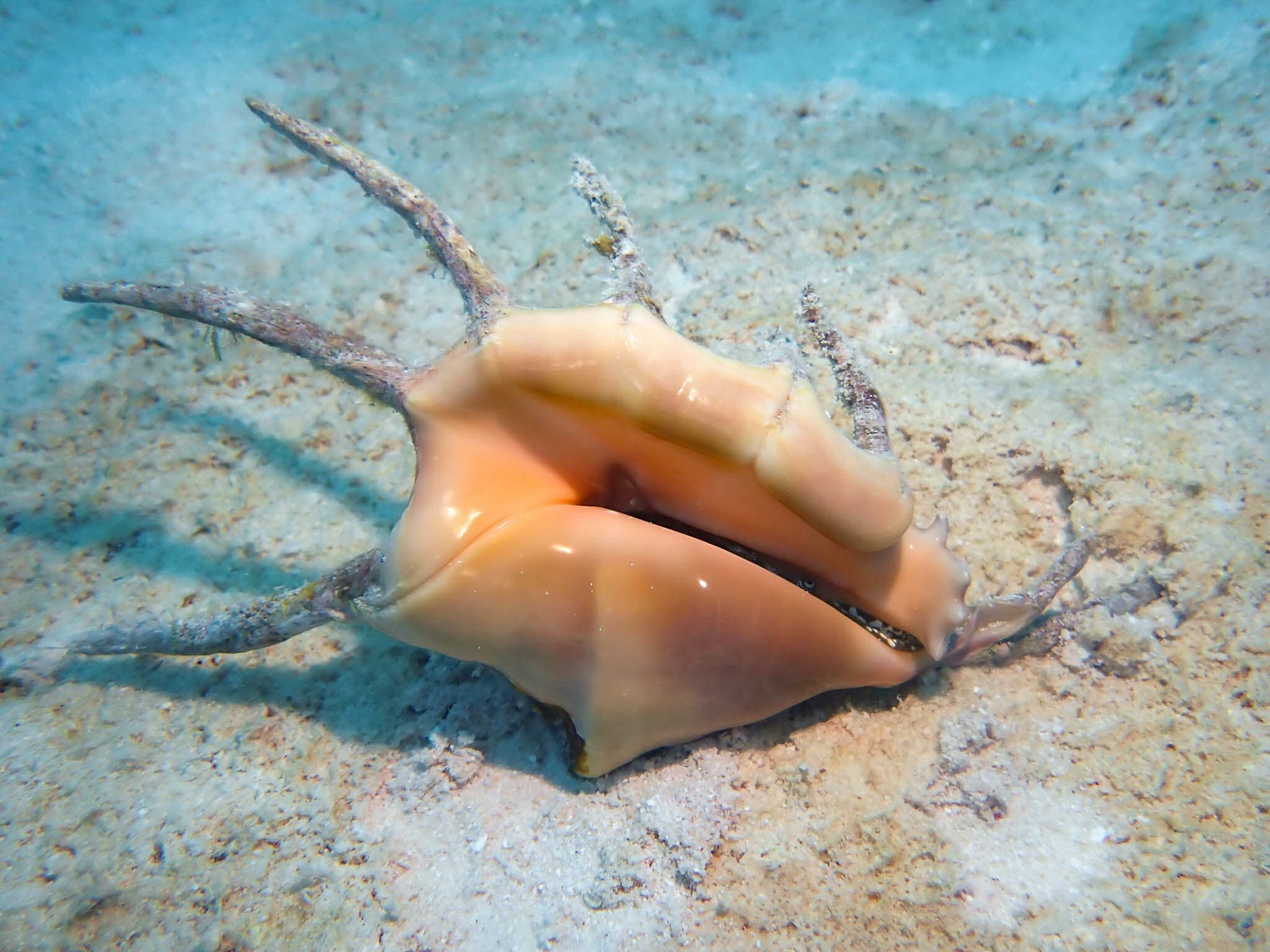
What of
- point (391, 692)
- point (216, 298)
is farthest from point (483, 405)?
point (391, 692)

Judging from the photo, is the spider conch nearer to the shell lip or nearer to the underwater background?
the shell lip

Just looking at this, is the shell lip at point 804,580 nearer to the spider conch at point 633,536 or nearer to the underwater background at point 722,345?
the spider conch at point 633,536

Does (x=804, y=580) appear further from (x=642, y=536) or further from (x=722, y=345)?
(x=722, y=345)

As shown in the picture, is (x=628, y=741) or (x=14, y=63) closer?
(x=628, y=741)

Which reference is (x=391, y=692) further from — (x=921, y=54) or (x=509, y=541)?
(x=921, y=54)

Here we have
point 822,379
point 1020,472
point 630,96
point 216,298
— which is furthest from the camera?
point 630,96

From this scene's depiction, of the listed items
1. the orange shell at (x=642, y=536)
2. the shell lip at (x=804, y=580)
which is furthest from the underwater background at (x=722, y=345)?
the orange shell at (x=642, y=536)
